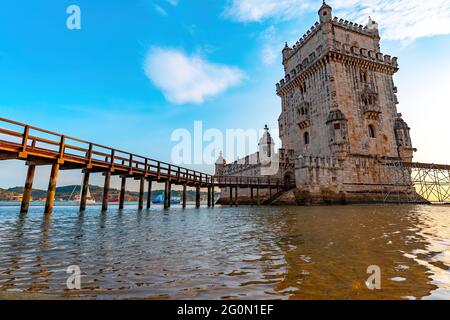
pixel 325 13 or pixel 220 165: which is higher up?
pixel 325 13

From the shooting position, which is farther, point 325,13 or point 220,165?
point 220,165

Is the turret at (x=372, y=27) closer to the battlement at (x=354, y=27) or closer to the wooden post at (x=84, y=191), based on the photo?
the battlement at (x=354, y=27)

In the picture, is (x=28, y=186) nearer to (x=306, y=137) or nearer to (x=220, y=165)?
(x=306, y=137)

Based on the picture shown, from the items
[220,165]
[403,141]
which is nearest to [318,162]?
[403,141]

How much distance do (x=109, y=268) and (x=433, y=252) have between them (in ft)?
16.4

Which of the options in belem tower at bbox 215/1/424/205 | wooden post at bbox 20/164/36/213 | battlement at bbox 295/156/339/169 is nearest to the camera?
wooden post at bbox 20/164/36/213

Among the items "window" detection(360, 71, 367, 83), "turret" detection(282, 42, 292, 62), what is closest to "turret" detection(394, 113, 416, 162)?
"window" detection(360, 71, 367, 83)

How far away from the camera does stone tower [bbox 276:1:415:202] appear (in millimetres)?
28125

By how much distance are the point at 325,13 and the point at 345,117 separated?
49.4 ft

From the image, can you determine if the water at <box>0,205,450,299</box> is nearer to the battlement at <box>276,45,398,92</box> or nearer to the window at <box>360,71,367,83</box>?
the battlement at <box>276,45,398,92</box>

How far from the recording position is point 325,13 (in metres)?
32.5

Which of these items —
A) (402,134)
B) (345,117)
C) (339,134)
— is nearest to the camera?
(339,134)

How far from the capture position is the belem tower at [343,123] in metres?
28.1
